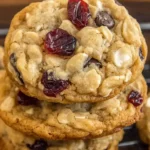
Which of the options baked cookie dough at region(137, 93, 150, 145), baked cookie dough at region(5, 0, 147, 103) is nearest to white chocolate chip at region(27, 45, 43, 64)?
baked cookie dough at region(5, 0, 147, 103)

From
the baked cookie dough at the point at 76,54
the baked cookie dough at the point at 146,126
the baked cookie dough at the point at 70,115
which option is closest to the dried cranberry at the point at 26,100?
the baked cookie dough at the point at 70,115

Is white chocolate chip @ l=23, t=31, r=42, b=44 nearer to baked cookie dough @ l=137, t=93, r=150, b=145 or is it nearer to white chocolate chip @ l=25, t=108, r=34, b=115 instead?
white chocolate chip @ l=25, t=108, r=34, b=115

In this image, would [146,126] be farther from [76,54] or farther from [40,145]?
[76,54]

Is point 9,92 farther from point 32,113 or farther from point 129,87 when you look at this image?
point 129,87

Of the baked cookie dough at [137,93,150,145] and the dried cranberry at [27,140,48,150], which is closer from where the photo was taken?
the dried cranberry at [27,140,48,150]

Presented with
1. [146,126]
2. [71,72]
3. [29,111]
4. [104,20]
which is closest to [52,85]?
[71,72]

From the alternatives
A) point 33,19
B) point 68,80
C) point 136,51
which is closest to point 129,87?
point 136,51
